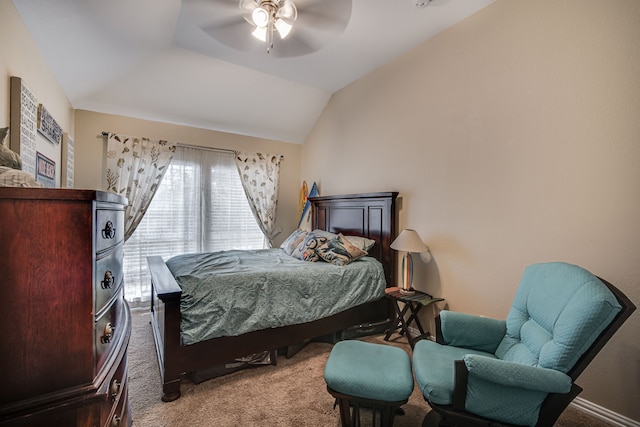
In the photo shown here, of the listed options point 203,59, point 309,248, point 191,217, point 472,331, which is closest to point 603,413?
point 472,331

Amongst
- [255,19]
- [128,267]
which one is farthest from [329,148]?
[128,267]

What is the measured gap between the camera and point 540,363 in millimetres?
1281

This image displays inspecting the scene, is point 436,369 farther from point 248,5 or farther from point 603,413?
point 248,5

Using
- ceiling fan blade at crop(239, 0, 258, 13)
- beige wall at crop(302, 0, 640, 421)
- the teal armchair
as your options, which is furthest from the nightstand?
ceiling fan blade at crop(239, 0, 258, 13)

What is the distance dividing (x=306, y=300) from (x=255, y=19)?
7.08ft

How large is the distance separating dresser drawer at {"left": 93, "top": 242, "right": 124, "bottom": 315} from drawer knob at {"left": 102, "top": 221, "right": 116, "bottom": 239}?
0.20ft

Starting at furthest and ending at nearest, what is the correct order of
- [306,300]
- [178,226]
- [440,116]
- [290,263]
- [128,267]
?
1. [178,226]
2. [128,267]
3. [290,263]
4. [440,116]
5. [306,300]

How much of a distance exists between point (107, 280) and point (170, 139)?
132 inches

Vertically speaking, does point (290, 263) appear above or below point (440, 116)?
below

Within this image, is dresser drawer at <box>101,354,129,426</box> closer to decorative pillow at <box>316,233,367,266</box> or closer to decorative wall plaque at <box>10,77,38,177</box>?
decorative wall plaque at <box>10,77,38,177</box>

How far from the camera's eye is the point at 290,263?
2807mm

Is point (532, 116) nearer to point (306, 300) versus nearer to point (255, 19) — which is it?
point (255, 19)

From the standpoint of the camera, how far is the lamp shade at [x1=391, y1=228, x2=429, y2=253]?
253 centimetres

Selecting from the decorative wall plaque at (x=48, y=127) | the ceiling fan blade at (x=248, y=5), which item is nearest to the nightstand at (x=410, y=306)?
the ceiling fan blade at (x=248, y=5)
